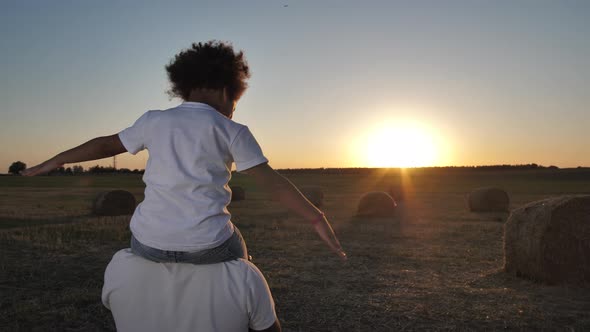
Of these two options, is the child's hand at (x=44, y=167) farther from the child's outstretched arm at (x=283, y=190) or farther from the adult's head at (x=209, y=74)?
the child's outstretched arm at (x=283, y=190)

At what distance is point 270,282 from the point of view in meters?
7.23

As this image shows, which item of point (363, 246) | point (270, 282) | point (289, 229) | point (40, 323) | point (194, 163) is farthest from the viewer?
point (289, 229)

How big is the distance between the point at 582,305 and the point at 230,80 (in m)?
5.95

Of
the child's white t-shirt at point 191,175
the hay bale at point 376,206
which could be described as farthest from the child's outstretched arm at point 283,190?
the hay bale at point 376,206

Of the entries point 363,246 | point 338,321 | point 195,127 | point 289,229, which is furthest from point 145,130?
point 289,229

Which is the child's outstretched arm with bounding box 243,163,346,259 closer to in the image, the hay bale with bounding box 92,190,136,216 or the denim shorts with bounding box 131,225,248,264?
the denim shorts with bounding box 131,225,248,264

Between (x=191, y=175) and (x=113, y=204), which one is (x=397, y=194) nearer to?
(x=113, y=204)

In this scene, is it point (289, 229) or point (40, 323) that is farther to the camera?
point (289, 229)

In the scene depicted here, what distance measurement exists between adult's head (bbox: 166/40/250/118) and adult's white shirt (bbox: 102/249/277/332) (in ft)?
2.38

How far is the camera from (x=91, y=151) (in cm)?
222

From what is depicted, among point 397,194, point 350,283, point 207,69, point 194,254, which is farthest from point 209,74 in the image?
point 397,194

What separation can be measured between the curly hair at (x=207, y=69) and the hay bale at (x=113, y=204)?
18.0 meters

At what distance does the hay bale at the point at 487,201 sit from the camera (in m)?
21.6

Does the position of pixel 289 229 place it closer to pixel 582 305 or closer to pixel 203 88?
pixel 582 305
